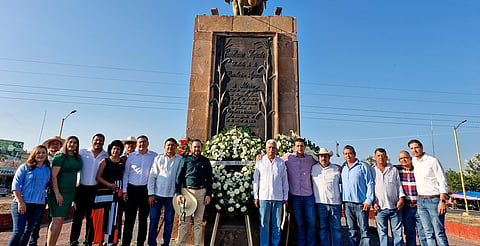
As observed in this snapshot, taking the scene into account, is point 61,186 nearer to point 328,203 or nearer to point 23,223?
point 23,223

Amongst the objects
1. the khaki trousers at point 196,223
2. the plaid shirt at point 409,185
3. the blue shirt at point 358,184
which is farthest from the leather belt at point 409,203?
the khaki trousers at point 196,223

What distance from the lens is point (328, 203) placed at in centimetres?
436

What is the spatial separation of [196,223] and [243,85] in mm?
3357

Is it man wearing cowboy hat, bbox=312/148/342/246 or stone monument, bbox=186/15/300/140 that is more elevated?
stone monument, bbox=186/15/300/140

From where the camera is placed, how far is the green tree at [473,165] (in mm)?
53634

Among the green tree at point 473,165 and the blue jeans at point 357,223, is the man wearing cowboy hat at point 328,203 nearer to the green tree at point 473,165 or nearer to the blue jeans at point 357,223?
the blue jeans at point 357,223

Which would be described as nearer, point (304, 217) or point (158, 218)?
point (158, 218)

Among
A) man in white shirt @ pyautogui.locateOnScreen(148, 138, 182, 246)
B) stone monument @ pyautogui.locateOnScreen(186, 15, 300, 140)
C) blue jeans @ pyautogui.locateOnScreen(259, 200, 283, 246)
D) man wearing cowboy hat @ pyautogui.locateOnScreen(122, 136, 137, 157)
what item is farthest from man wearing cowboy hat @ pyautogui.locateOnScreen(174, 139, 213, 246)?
stone monument @ pyautogui.locateOnScreen(186, 15, 300, 140)

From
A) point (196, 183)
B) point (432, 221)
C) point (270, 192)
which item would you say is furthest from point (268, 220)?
point (432, 221)

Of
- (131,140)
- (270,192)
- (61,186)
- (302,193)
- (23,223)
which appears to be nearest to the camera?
(23,223)

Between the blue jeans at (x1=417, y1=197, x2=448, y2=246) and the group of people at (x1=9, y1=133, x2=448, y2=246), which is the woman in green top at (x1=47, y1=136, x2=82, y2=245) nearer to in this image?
the group of people at (x1=9, y1=133, x2=448, y2=246)

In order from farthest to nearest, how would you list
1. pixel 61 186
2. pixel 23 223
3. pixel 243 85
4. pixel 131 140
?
pixel 243 85
pixel 131 140
pixel 61 186
pixel 23 223

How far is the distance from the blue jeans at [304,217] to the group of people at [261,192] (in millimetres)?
16

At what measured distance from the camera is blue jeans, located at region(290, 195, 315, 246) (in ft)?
14.2
